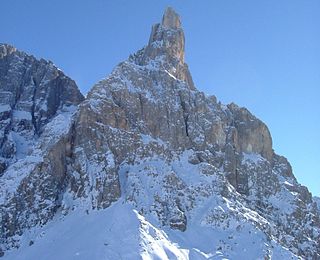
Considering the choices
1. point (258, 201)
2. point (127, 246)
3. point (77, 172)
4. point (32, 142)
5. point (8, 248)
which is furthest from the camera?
point (32, 142)

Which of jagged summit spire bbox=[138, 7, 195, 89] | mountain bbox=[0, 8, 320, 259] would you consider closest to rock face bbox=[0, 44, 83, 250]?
mountain bbox=[0, 8, 320, 259]

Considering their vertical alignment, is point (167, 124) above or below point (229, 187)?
above

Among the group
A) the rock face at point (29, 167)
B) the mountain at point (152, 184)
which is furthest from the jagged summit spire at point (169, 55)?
the rock face at point (29, 167)

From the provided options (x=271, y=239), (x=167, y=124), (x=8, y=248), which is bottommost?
(x=8, y=248)

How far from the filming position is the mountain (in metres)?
138

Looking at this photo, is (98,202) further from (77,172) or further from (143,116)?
(143,116)

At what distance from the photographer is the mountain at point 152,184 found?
13762cm

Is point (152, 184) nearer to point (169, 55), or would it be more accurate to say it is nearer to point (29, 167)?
point (29, 167)

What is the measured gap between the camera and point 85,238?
134625mm

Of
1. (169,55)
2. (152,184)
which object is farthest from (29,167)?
(169,55)

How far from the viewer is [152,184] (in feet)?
489

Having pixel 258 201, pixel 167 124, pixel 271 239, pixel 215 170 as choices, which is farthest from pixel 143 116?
pixel 271 239

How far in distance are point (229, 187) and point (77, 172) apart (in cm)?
3645

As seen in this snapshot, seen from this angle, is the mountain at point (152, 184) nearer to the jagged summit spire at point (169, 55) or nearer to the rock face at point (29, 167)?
the rock face at point (29, 167)
